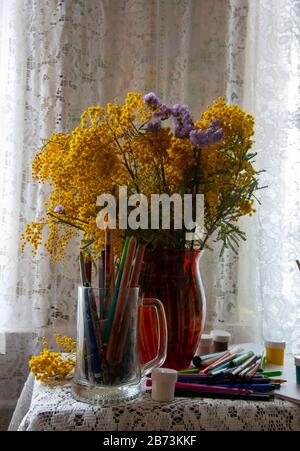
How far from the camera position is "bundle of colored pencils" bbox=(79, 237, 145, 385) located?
0.73m

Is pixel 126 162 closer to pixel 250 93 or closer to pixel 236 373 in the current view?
pixel 236 373

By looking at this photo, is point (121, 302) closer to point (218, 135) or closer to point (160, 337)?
point (160, 337)

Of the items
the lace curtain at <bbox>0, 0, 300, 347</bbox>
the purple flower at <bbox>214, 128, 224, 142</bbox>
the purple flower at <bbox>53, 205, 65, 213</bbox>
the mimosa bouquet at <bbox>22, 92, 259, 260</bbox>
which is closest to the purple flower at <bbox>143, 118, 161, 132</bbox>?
the mimosa bouquet at <bbox>22, 92, 259, 260</bbox>

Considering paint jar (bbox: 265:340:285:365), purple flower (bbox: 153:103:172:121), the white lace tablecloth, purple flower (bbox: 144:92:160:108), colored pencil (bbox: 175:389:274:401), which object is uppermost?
purple flower (bbox: 144:92:160:108)

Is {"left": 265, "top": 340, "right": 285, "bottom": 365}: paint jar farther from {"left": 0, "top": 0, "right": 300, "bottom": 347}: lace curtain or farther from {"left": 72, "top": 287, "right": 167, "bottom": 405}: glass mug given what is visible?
{"left": 0, "top": 0, "right": 300, "bottom": 347}: lace curtain

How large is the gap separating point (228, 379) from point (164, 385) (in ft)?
0.46

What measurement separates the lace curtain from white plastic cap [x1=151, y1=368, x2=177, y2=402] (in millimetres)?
833

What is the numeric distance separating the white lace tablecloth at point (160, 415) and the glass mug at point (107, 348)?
0.07ft

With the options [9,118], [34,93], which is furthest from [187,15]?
[9,118]

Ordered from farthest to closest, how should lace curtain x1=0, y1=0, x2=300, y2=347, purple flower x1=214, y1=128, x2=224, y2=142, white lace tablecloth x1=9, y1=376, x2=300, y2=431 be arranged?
lace curtain x1=0, y1=0, x2=300, y2=347 → purple flower x1=214, y1=128, x2=224, y2=142 → white lace tablecloth x1=9, y1=376, x2=300, y2=431

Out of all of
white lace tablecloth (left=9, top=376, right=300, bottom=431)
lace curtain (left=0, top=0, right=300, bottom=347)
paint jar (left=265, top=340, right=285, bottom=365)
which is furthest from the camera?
lace curtain (left=0, top=0, right=300, bottom=347)

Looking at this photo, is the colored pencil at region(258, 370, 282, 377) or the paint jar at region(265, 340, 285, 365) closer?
the colored pencil at region(258, 370, 282, 377)

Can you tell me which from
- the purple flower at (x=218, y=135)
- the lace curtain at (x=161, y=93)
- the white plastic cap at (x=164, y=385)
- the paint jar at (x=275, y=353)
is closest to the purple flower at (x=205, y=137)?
the purple flower at (x=218, y=135)

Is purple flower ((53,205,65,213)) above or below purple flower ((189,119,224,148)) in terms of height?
below
